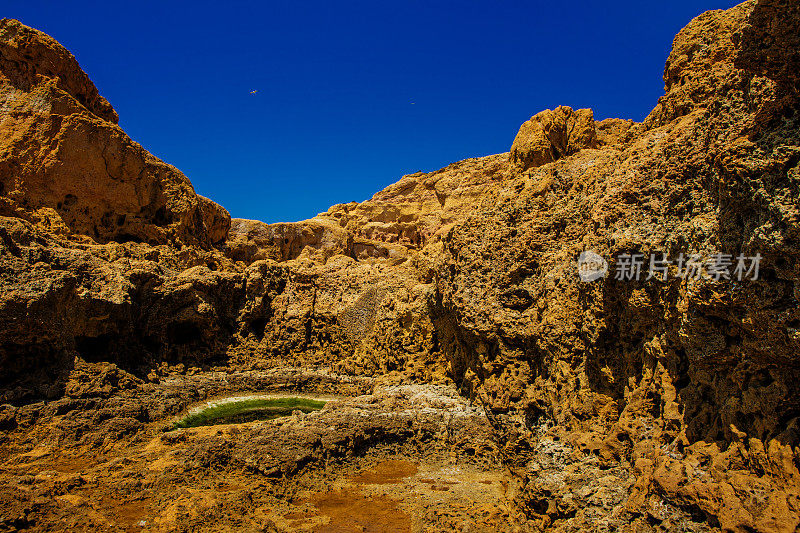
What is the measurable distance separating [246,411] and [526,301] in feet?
42.0

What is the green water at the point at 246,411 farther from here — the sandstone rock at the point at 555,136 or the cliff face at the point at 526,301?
the sandstone rock at the point at 555,136

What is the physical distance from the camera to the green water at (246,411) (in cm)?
1838

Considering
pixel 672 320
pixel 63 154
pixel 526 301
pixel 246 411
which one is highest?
pixel 63 154

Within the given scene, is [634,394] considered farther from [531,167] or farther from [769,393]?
[531,167]

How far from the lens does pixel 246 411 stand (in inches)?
793

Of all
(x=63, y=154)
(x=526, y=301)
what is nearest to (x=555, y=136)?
(x=526, y=301)

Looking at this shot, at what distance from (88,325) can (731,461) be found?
2350 cm

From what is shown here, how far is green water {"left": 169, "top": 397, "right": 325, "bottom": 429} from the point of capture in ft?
60.3

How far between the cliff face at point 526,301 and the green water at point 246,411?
1.31 meters

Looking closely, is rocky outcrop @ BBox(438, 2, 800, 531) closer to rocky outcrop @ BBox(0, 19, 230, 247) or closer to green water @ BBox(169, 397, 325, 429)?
green water @ BBox(169, 397, 325, 429)

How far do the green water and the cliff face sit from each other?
1.31 metres

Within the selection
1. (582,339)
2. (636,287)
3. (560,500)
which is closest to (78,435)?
(560,500)

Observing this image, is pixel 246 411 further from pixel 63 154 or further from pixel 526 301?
pixel 63 154

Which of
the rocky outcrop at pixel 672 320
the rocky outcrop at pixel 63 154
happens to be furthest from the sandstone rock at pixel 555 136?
the rocky outcrop at pixel 63 154
